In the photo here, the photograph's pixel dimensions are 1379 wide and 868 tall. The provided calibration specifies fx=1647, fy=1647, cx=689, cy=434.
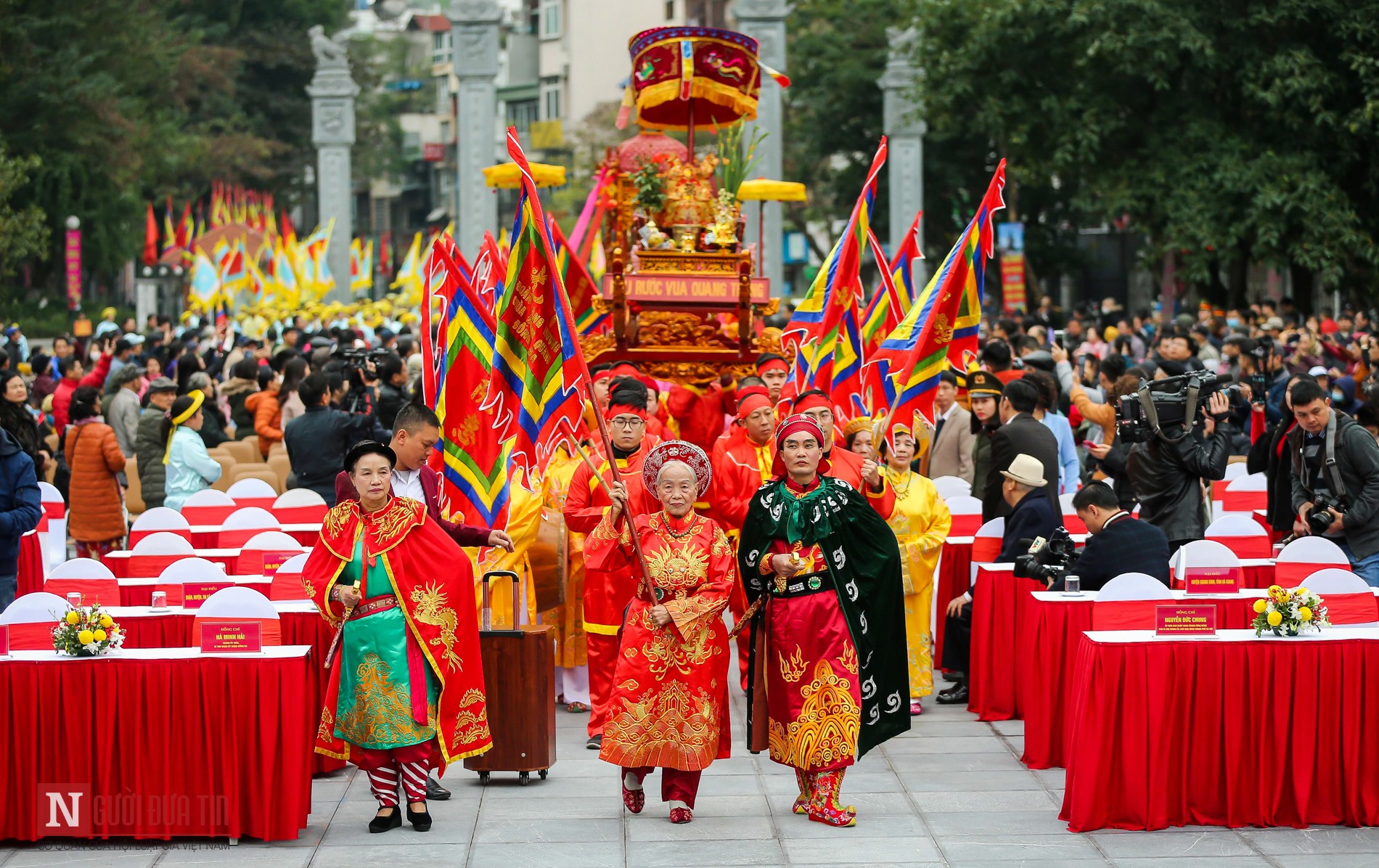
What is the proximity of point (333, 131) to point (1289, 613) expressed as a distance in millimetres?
30342

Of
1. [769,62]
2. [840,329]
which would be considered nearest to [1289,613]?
[840,329]

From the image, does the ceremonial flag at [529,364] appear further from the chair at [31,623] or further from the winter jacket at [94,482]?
the winter jacket at [94,482]

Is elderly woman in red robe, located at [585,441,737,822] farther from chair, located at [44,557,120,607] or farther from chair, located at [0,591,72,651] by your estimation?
chair, located at [44,557,120,607]

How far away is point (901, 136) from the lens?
2859cm

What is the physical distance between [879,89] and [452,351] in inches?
1129

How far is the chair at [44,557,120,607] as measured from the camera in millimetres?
7025

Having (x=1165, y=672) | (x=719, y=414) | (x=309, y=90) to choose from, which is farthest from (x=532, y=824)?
(x=309, y=90)

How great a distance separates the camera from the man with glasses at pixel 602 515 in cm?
743

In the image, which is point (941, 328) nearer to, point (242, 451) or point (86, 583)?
point (86, 583)

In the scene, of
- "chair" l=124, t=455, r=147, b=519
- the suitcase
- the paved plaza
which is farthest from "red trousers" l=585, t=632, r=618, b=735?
"chair" l=124, t=455, r=147, b=519

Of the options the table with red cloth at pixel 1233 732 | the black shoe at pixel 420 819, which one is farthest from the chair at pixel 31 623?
the table with red cloth at pixel 1233 732

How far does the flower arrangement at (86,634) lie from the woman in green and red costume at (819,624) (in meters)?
2.36

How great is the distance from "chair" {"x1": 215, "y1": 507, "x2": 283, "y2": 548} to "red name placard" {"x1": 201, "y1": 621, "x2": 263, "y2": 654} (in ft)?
8.49

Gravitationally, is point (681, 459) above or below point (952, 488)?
above
